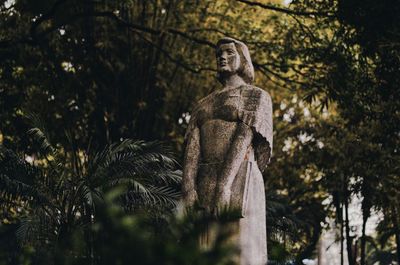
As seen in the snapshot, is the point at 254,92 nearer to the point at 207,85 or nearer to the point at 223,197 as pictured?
the point at 223,197

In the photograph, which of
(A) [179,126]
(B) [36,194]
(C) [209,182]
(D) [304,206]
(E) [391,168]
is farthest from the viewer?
(D) [304,206]

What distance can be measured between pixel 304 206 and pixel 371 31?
1414 centimetres

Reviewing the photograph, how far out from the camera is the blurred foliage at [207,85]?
1627cm

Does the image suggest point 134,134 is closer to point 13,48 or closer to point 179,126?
point 179,126

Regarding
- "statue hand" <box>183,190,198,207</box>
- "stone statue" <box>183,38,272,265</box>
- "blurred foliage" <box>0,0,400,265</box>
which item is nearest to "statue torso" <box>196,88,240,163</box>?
"stone statue" <box>183,38,272,265</box>

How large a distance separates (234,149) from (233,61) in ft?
3.43

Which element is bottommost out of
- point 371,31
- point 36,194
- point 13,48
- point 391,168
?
point 36,194

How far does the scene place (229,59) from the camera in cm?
Answer: 830

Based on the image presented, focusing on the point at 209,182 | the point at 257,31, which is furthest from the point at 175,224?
the point at 257,31

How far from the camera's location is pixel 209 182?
7.83m

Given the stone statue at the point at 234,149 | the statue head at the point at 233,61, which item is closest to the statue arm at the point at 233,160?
the stone statue at the point at 234,149

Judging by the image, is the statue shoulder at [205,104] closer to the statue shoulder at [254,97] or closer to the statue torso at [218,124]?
the statue torso at [218,124]

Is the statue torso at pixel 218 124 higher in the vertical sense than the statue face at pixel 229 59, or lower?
lower

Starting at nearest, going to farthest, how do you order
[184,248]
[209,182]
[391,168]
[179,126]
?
1. [184,248]
2. [209,182]
3. [391,168]
4. [179,126]
